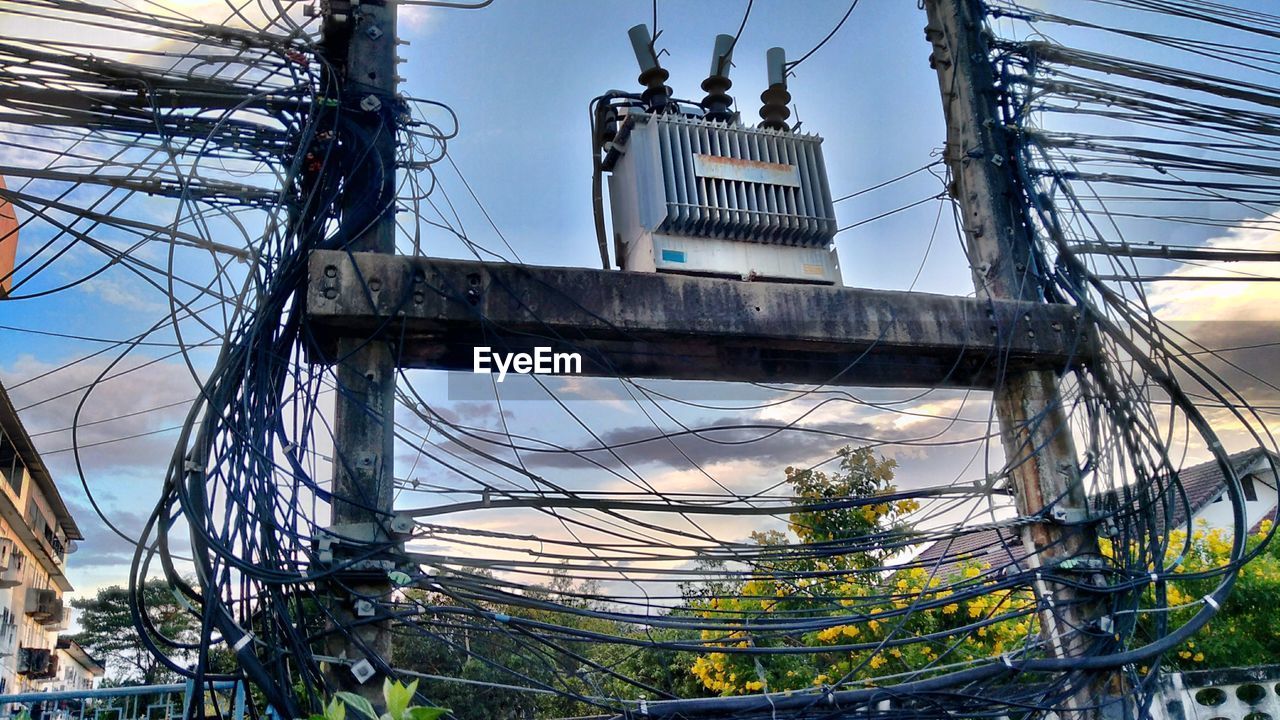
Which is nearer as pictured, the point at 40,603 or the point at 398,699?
the point at 398,699

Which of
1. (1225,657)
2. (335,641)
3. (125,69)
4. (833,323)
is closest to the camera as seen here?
(335,641)

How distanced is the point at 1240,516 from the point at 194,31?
5.17 m

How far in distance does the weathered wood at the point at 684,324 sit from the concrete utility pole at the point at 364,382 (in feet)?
0.48

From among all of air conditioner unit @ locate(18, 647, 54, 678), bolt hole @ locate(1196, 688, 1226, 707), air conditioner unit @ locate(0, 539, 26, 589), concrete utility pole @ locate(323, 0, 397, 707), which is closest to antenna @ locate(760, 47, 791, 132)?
concrete utility pole @ locate(323, 0, 397, 707)

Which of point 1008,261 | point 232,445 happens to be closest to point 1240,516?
point 1008,261

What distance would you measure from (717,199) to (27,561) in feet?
105

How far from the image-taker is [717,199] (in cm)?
403

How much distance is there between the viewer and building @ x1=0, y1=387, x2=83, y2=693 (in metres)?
23.2

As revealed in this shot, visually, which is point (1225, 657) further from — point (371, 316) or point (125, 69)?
point (125, 69)

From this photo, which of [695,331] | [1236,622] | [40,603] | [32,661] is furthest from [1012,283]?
[40,603]

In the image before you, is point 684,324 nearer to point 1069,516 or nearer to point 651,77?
point 651,77

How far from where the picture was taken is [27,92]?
4094mm

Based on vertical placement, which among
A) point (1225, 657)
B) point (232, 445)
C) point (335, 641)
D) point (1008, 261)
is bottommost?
point (1225, 657)

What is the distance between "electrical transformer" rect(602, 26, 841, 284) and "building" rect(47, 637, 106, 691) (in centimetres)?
3515
